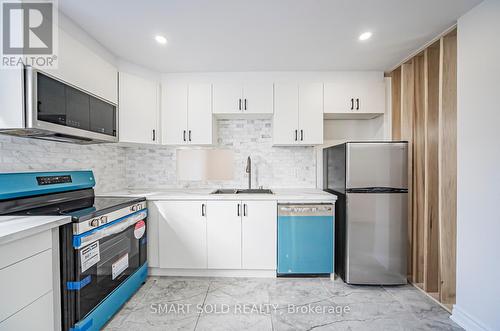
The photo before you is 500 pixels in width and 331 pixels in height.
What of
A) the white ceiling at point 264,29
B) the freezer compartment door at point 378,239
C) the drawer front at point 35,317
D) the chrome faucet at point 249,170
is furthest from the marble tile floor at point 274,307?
the white ceiling at point 264,29

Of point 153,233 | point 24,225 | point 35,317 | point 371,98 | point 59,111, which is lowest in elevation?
point 35,317

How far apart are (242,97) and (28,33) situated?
72.2 inches

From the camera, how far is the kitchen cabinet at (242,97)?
269cm

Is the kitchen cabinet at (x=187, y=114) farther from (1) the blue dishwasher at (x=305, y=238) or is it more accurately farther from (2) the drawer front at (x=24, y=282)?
(2) the drawer front at (x=24, y=282)

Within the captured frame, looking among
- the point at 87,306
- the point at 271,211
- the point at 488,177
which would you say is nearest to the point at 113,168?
the point at 87,306

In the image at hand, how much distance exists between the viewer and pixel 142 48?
2193 mm

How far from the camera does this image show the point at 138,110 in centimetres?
253

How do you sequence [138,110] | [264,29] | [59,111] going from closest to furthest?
[59,111] < [264,29] < [138,110]

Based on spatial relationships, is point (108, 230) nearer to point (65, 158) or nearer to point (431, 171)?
point (65, 158)

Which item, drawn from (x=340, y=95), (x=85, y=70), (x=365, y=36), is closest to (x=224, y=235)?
(x=85, y=70)

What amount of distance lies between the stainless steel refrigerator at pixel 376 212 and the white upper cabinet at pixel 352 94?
2.16 ft

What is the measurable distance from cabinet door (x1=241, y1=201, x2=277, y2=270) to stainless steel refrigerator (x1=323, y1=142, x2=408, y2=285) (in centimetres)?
78

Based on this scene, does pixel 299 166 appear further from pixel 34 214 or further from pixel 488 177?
pixel 34 214

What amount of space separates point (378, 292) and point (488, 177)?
1.39 metres
